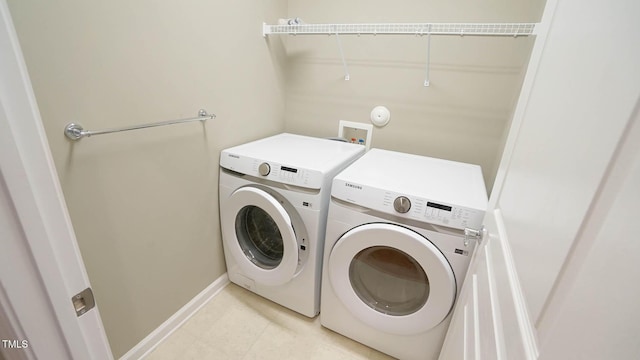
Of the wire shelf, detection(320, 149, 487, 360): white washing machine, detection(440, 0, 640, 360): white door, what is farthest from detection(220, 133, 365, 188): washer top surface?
detection(440, 0, 640, 360): white door

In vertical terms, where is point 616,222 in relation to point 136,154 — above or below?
above

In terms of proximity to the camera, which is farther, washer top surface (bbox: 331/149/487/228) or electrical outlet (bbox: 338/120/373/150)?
electrical outlet (bbox: 338/120/373/150)

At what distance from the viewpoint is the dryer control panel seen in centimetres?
98

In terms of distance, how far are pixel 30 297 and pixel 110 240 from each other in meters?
0.68

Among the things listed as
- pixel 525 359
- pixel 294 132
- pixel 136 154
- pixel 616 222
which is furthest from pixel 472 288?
pixel 294 132

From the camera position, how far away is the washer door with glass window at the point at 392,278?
104 cm

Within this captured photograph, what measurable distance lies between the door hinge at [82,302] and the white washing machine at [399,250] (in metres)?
0.85

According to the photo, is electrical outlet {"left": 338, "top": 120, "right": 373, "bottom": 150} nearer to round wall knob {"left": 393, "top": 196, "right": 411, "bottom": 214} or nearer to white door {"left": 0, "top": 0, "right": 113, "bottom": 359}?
round wall knob {"left": 393, "top": 196, "right": 411, "bottom": 214}

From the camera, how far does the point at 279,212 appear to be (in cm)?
125

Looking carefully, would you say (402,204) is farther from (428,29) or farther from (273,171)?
(428,29)

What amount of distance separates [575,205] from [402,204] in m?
0.73

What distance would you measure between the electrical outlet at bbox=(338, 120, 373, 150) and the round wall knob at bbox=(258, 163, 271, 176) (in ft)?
2.47

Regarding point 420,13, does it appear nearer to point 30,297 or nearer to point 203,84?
point 203,84

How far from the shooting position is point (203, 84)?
1.29 metres
